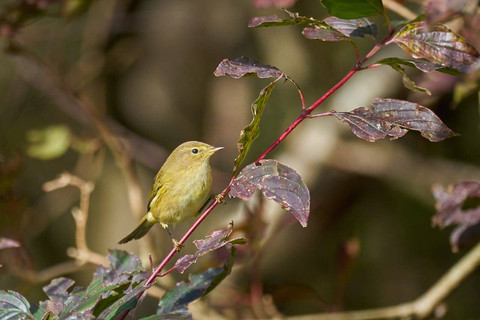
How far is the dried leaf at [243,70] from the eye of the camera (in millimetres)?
1099

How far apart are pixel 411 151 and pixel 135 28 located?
210cm

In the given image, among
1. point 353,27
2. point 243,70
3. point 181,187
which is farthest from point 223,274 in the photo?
point 181,187

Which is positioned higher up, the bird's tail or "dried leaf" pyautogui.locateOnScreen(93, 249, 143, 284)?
"dried leaf" pyautogui.locateOnScreen(93, 249, 143, 284)

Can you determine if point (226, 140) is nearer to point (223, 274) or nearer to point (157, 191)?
point (157, 191)

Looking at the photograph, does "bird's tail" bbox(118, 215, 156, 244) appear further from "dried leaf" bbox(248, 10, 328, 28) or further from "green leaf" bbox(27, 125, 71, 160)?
"dried leaf" bbox(248, 10, 328, 28)

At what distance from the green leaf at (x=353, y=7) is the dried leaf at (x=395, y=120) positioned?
160 mm

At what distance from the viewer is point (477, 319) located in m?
4.16

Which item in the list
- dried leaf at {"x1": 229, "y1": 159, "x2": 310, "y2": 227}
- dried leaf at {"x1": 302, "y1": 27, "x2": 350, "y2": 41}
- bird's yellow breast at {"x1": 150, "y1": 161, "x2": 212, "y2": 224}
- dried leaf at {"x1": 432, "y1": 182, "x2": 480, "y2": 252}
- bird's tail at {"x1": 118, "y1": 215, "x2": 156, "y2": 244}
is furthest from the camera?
bird's tail at {"x1": 118, "y1": 215, "x2": 156, "y2": 244}

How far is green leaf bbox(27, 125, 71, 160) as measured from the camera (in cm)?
292

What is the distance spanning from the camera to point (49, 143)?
9.65 feet

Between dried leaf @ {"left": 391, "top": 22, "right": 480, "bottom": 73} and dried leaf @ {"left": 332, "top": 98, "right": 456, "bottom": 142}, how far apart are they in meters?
0.09

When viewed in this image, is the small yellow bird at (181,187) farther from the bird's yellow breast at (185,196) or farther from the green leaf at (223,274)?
the green leaf at (223,274)

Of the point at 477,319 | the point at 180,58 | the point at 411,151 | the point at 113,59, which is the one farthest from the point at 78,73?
the point at 477,319

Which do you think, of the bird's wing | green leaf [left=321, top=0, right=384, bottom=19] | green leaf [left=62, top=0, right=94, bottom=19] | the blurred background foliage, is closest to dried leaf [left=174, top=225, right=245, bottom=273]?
green leaf [left=321, top=0, right=384, bottom=19]
